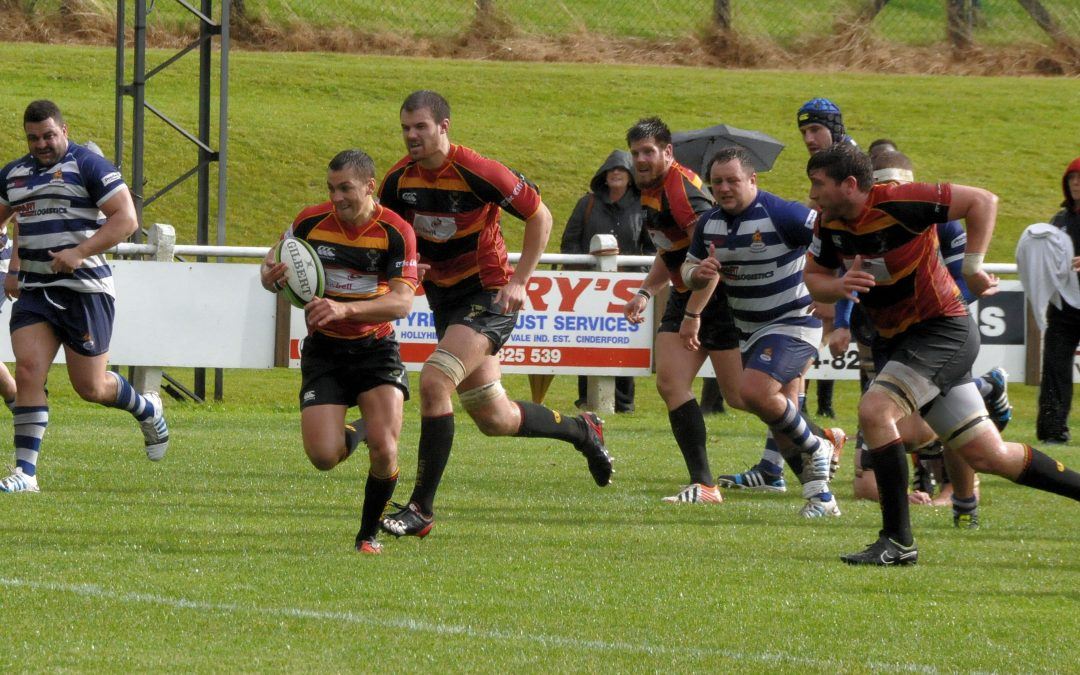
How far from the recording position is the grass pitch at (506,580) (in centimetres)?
531

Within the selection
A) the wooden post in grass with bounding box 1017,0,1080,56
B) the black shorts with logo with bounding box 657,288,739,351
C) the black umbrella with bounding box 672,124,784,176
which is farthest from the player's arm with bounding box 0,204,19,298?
the wooden post in grass with bounding box 1017,0,1080,56

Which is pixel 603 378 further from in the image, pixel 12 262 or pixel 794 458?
pixel 12 262

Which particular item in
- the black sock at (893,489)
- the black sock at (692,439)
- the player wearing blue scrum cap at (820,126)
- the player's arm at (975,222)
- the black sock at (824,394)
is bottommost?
the black sock at (824,394)

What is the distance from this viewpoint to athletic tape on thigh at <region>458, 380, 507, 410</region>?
8469 mm

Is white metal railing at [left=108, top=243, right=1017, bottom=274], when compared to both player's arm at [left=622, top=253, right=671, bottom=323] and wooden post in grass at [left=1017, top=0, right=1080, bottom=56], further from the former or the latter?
wooden post in grass at [left=1017, top=0, right=1080, bottom=56]

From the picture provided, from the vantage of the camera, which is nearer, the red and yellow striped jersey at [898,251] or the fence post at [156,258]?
the red and yellow striped jersey at [898,251]

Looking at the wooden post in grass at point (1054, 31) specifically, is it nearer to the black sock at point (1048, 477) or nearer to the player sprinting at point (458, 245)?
the player sprinting at point (458, 245)

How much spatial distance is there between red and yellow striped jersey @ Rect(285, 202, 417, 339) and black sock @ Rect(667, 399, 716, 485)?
257cm

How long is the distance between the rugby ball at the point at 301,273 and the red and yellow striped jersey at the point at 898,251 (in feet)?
6.95

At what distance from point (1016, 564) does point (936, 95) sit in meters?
30.5

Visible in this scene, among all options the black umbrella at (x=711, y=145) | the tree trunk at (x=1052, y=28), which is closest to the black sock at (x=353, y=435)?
the black umbrella at (x=711, y=145)

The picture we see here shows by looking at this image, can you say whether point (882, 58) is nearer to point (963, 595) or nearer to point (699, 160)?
point (699, 160)

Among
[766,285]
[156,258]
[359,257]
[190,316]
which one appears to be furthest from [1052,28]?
[359,257]

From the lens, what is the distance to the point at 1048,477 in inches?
291
